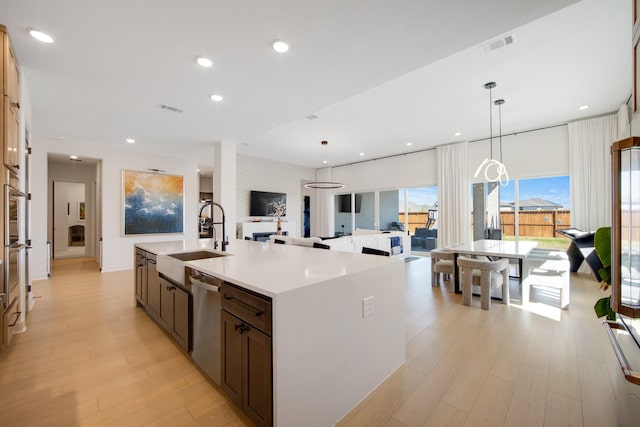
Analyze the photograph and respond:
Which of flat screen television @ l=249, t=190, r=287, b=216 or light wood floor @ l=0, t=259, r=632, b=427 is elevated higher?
flat screen television @ l=249, t=190, r=287, b=216

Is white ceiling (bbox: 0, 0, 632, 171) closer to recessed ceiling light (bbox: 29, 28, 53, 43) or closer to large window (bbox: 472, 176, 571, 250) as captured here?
recessed ceiling light (bbox: 29, 28, 53, 43)

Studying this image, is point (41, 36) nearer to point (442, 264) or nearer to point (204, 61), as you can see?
point (204, 61)

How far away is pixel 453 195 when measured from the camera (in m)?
6.88

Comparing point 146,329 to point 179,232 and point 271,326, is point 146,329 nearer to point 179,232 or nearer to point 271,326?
point 271,326

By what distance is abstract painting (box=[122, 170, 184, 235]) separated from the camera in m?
6.11

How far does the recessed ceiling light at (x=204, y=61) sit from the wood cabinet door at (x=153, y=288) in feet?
6.87

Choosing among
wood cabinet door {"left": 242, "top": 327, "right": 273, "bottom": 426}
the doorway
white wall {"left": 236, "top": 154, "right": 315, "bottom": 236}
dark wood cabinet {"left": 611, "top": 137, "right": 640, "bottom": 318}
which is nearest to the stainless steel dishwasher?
wood cabinet door {"left": 242, "top": 327, "right": 273, "bottom": 426}

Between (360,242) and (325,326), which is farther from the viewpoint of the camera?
(360,242)

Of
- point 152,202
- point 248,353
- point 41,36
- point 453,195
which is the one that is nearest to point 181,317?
point 248,353

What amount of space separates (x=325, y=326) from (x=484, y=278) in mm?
2803

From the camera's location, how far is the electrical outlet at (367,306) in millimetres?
1701

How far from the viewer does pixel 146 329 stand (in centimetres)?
277

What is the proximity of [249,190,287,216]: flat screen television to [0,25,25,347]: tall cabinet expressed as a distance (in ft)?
18.1

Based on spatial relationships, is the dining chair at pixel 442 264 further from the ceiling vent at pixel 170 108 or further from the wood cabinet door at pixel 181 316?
the ceiling vent at pixel 170 108
